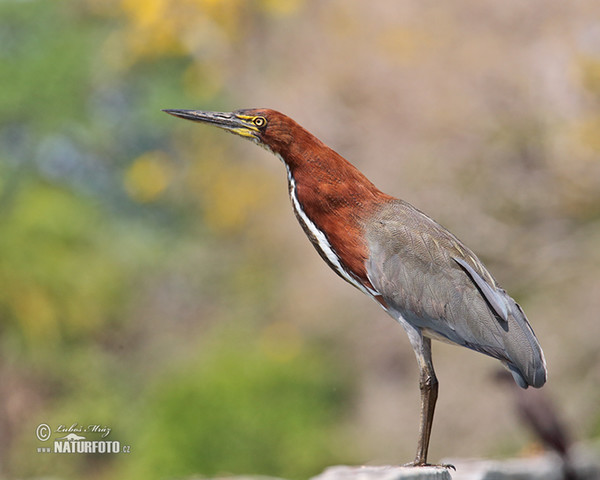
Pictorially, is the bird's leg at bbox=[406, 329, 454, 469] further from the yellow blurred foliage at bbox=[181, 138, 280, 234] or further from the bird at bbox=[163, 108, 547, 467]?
the yellow blurred foliage at bbox=[181, 138, 280, 234]

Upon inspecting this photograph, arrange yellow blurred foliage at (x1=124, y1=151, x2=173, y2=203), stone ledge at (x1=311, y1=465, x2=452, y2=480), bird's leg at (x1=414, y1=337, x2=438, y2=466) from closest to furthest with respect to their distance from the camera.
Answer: stone ledge at (x1=311, y1=465, x2=452, y2=480), bird's leg at (x1=414, y1=337, x2=438, y2=466), yellow blurred foliage at (x1=124, y1=151, x2=173, y2=203)

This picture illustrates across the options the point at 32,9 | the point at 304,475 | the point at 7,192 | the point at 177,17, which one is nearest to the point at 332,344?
the point at 304,475

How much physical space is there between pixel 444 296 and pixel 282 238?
24.4ft

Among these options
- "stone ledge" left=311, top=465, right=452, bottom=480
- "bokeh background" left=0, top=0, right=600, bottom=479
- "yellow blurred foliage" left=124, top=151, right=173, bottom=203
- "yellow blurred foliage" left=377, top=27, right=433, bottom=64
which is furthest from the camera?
"yellow blurred foliage" left=124, top=151, right=173, bottom=203

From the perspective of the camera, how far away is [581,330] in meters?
7.69

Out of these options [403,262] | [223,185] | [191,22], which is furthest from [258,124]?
[223,185]

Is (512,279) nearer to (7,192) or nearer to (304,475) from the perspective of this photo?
(304,475)

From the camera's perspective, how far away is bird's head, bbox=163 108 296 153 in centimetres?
305

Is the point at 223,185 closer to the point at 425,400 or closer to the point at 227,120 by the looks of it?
the point at 227,120

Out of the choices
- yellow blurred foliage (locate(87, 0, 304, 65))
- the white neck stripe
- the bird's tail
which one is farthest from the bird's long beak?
yellow blurred foliage (locate(87, 0, 304, 65))

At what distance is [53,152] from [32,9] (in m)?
4.47

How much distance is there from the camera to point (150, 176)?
1219cm

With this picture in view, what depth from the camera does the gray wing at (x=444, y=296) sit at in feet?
9.81

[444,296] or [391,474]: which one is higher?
[444,296]
